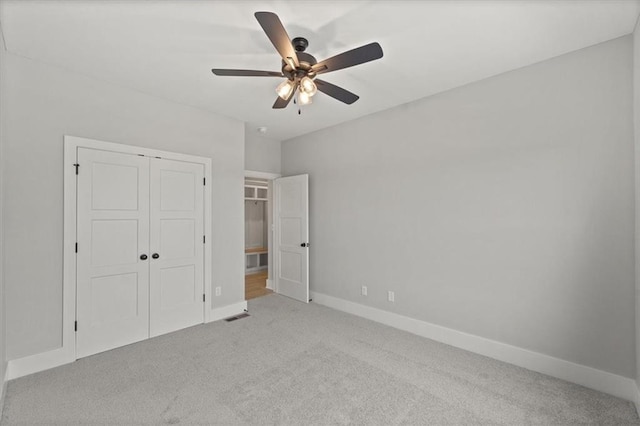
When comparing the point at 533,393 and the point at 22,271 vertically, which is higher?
the point at 22,271

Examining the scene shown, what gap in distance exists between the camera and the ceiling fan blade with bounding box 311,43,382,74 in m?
1.73

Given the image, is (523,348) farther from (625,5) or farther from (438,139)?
(625,5)

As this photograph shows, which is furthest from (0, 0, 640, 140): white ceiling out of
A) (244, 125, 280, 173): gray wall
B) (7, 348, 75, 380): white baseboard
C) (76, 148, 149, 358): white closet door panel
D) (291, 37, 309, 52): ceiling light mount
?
(7, 348, 75, 380): white baseboard

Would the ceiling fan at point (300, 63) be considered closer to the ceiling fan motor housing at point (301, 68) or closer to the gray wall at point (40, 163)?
the ceiling fan motor housing at point (301, 68)

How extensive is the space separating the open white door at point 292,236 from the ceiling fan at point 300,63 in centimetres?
229

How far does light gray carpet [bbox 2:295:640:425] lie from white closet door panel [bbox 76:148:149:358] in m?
0.26

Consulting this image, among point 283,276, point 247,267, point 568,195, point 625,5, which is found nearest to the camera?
point 625,5

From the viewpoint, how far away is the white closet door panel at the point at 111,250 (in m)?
2.77

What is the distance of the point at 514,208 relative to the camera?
2.69 m

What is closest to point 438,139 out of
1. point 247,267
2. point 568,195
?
point 568,195

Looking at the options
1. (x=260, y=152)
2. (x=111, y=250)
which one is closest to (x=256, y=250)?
(x=260, y=152)

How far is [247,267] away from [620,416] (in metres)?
6.13

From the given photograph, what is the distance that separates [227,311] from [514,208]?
3576mm

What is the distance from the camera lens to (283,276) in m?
4.94
